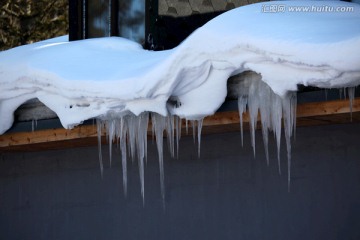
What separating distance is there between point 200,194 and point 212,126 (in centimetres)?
103

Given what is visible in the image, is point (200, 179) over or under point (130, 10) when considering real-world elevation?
under

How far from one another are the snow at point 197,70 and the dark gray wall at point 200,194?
89cm

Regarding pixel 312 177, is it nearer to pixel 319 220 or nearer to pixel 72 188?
pixel 319 220

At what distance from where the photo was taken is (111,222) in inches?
264

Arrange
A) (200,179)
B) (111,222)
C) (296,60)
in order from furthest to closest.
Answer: (111,222) → (200,179) → (296,60)

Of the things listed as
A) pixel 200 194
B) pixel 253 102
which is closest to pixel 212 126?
pixel 253 102

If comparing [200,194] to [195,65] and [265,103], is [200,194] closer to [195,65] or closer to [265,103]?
[265,103]

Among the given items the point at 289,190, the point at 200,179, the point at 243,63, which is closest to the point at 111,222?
the point at 200,179

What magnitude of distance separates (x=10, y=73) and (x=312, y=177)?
2.20 m

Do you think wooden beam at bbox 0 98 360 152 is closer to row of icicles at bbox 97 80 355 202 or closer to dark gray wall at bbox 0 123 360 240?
row of icicles at bbox 97 80 355 202

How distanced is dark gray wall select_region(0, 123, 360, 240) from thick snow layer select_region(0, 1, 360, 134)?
118 centimetres

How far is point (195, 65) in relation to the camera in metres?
4.53

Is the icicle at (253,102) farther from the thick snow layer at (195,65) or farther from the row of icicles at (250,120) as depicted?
the thick snow layer at (195,65)

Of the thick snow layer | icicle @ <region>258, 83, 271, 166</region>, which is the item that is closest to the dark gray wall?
icicle @ <region>258, 83, 271, 166</region>
